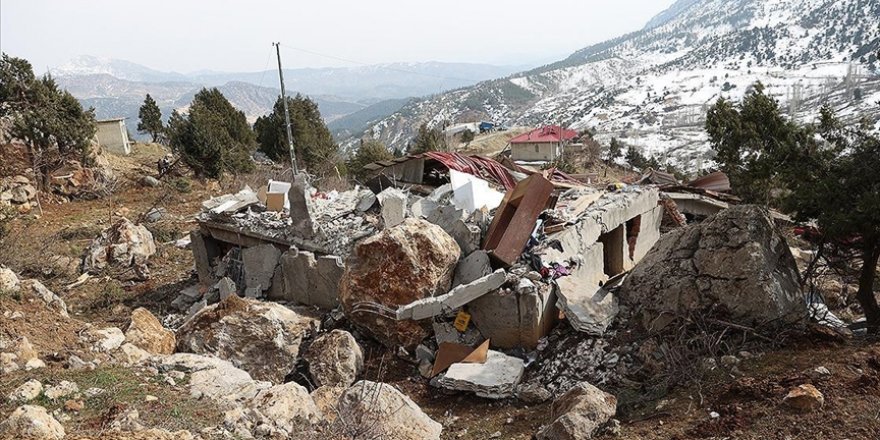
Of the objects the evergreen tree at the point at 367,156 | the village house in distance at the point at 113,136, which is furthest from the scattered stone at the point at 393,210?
the village house in distance at the point at 113,136

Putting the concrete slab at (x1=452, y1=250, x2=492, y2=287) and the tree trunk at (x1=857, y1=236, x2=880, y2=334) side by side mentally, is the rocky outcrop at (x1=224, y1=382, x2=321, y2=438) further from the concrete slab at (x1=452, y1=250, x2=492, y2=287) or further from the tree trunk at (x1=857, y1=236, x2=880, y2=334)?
the tree trunk at (x1=857, y1=236, x2=880, y2=334)

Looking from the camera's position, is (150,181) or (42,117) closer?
(42,117)

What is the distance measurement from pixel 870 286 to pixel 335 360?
594cm

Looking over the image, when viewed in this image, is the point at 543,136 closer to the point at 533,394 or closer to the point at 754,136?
the point at 754,136

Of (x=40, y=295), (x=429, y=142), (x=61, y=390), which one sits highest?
(x=429, y=142)

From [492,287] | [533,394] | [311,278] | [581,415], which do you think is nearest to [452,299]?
[492,287]

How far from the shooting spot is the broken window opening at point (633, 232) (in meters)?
9.41

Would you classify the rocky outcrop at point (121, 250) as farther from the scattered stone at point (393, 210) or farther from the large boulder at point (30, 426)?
the large boulder at point (30, 426)

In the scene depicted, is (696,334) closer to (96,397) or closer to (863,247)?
(863,247)

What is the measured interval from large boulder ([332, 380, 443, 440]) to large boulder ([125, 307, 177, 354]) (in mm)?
3282

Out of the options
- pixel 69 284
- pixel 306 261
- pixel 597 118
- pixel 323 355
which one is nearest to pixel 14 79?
pixel 69 284

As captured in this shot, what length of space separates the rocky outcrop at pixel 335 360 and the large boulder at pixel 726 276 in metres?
3.36

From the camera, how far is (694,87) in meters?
140

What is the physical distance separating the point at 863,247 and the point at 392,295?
5.23 m
